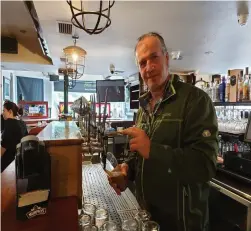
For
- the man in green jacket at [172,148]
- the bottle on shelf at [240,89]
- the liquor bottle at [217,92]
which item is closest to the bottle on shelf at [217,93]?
the liquor bottle at [217,92]

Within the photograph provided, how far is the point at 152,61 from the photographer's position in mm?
1237

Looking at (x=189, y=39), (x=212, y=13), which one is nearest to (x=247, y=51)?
(x=189, y=39)

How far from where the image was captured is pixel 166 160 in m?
0.96

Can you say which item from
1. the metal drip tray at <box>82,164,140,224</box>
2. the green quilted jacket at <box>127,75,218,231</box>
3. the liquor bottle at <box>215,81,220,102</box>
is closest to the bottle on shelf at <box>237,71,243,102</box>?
the liquor bottle at <box>215,81,220,102</box>

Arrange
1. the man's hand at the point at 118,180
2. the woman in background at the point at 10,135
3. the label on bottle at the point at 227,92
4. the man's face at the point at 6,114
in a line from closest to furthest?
1. the man's hand at the point at 118,180
2. the label on bottle at the point at 227,92
3. the woman in background at the point at 10,135
4. the man's face at the point at 6,114

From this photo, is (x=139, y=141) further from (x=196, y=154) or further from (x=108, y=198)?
(x=108, y=198)

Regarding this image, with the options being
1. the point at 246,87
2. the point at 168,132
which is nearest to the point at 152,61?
the point at 168,132

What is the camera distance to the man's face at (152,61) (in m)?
1.23

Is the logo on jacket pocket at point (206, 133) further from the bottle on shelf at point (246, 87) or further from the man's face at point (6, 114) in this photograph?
the man's face at point (6, 114)

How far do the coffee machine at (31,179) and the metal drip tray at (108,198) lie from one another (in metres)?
0.37

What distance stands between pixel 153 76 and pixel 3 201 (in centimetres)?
99

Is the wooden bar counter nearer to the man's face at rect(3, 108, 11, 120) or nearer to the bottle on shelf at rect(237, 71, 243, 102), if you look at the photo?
the bottle on shelf at rect(237, 71, 243, 102)

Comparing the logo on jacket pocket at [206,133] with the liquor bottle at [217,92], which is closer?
the logo on jacket pocket at [206,133]

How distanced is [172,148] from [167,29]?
239cm
